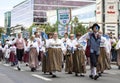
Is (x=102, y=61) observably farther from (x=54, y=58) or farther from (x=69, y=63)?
(x=54, y=58)

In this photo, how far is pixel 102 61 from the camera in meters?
16.8

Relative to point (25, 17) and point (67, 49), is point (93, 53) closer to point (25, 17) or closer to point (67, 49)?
point (67, 49)

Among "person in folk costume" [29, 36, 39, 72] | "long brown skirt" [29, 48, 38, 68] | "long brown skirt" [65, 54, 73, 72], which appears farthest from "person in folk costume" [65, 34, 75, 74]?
"long brown skirt" [29, 48, 38, 68]

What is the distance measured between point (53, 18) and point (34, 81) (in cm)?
12923

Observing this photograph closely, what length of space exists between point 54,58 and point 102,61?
185 cm

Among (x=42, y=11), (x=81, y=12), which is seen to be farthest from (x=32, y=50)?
(x=42, y=11)

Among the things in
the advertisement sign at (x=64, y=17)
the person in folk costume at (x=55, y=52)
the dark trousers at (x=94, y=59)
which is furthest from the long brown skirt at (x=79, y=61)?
the advertisement sign at (x=64, y=17)

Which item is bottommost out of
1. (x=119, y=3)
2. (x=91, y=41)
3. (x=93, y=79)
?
(x=93, y=79)

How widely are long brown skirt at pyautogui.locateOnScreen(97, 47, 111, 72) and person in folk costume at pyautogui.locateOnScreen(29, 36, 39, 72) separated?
391 centimetres

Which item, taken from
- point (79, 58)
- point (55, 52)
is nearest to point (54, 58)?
point (55, 52)

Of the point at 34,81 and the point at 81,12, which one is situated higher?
the point at 81,12

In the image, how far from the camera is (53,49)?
16203 mm

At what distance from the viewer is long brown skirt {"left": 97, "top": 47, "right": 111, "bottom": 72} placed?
16542 millimetres

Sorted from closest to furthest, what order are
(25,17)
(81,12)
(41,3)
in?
(81,12) < (41,3) < (25,17)
